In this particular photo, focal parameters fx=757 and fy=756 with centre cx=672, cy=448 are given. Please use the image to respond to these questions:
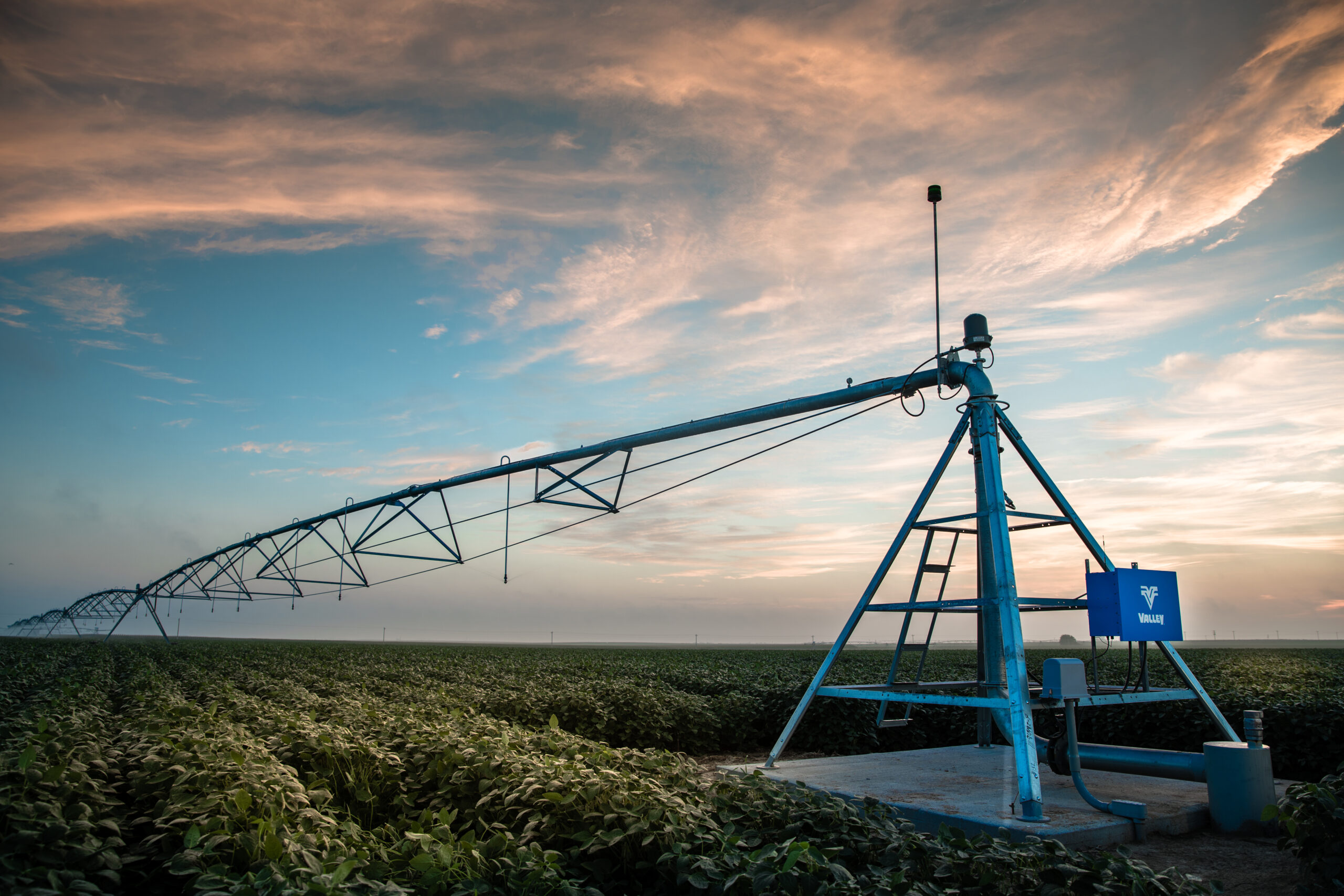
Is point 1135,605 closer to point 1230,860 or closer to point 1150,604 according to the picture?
point 1150,604

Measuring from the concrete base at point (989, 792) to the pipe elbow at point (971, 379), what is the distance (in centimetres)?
412

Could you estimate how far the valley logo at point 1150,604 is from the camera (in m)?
7.67

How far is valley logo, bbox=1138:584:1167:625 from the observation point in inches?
302

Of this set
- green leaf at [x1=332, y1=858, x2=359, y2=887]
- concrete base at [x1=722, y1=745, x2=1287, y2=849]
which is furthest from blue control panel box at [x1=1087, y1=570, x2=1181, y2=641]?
green leaf at [x1=332, y1=858, x2=359, y2=887]

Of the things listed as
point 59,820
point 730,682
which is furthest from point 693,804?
point 730,682

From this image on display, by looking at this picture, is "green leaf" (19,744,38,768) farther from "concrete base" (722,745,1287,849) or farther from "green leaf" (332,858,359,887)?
"concrete base" (722,745,1287,849)

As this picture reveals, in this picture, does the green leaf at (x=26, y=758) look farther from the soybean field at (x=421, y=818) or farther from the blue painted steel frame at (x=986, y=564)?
the blue painted steel frame at (x=986, y=564)

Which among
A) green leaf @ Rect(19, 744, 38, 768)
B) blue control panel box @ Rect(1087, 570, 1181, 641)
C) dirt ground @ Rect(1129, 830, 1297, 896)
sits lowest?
dirt ground @ Rect(1129, 830, 1297, 896)

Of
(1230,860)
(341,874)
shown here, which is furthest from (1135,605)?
(341,874)

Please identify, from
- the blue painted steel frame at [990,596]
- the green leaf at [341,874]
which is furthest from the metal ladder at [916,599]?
the green leaf at [341,874]

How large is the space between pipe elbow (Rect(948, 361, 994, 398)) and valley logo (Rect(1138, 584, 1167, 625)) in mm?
2484

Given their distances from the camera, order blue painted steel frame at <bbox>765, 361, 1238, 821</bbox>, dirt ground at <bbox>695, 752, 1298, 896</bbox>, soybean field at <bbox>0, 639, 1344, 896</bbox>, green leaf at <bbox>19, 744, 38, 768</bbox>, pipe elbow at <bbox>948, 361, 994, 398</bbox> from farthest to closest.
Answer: pipe elbow at <bbox>948, 361, 994, 398</bbox> < blue painted steel frame at <bbox>765, 361, 1238, 821</bbox> < dirt ground at <bbox>695, 752, 1298, 896</bbox> < green leaf at <bbox>19, 744, 38, 768</bbox> < soybean field at <bbox>0, 639, 1344, 896</bbox>

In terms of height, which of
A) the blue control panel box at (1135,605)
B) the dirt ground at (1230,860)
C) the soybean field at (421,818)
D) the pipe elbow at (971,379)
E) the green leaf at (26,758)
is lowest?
the dirt ground at (1230,860)

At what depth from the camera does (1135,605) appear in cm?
761
